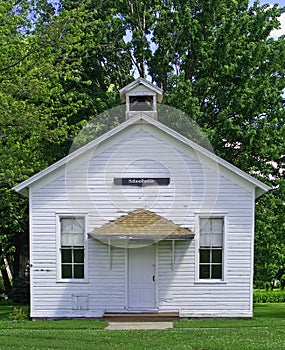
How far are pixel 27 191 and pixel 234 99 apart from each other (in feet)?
32.3

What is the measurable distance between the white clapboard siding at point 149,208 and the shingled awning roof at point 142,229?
28 centimetres

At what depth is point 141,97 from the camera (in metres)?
15.5

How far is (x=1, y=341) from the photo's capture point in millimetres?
10578

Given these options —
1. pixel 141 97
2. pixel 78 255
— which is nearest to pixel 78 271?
pixel 78 255

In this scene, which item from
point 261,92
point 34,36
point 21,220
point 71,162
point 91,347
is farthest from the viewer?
point 21,220

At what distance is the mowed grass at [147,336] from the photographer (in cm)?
992

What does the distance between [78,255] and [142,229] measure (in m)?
2.20

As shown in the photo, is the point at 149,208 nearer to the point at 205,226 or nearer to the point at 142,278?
the point at 205,226

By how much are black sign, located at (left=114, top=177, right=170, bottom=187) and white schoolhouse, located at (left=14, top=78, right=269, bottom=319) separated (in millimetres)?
29

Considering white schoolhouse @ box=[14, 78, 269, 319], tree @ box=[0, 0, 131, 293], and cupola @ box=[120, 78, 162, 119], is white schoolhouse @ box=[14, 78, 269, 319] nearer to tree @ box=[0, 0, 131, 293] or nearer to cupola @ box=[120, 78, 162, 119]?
cupola @ box=[120, 78, 162, 119]

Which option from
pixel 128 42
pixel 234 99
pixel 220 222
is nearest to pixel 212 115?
pixel 234 99

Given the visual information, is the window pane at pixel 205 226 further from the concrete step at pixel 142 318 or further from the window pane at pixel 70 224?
the window pane at pixel 70 224

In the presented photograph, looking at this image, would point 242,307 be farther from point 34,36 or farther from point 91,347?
point 34,36

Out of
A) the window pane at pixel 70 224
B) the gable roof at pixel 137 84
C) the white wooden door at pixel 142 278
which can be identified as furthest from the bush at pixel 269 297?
the gable roof at pixel 137 84
